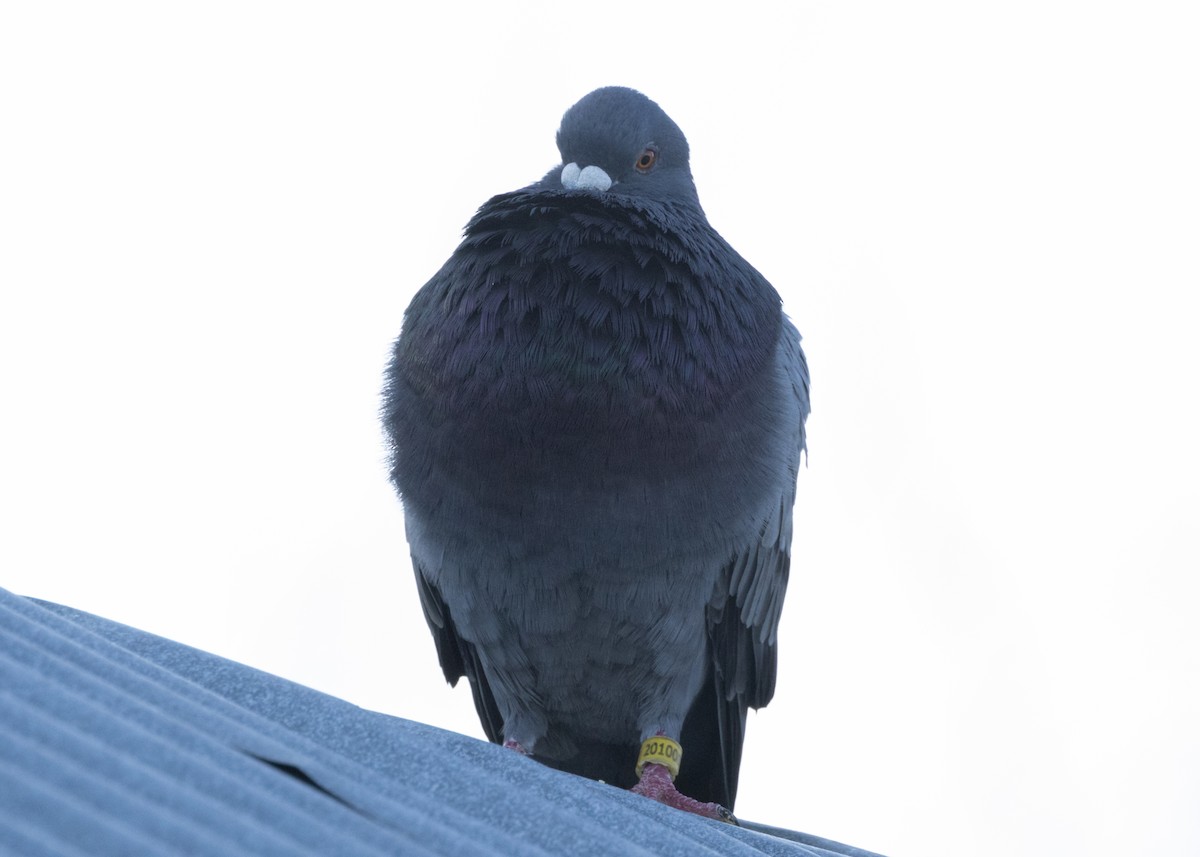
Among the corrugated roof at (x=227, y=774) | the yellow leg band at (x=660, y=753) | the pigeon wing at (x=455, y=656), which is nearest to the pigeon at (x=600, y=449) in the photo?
the yellow leg band at (x=660, y=753)

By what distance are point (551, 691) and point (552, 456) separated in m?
1.05

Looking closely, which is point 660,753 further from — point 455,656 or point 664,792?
point 455,656

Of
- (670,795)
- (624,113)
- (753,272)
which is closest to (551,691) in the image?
(670,795)

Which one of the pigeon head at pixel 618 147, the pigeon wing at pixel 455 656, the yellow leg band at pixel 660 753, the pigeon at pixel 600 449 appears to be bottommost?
the yellow leg band at pixel 660 753

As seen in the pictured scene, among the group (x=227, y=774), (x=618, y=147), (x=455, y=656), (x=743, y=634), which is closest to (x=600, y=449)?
(x=743, y=634)

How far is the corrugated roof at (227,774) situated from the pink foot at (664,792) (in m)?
1.72

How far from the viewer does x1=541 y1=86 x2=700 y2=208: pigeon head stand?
14.1 ft

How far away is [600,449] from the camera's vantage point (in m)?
3.41

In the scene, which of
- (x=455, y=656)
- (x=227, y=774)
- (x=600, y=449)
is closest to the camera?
(x=227, y=774)

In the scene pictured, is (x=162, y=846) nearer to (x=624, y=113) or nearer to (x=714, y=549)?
(x=714, y=549)

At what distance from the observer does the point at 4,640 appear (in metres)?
1.48

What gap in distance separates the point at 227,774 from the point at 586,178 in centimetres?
314

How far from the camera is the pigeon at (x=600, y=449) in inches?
134

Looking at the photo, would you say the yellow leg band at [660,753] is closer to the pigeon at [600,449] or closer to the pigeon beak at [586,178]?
the pigeon at [600,449]
